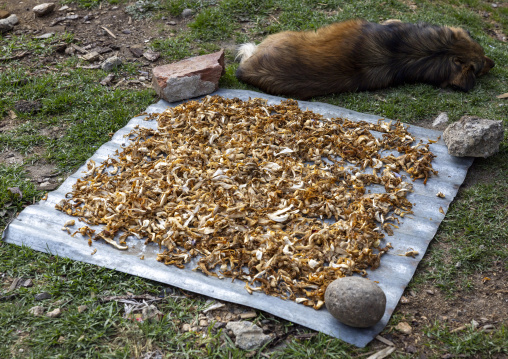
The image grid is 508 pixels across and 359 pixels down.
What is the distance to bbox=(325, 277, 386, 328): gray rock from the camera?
286 centimetres

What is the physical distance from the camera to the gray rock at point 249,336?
2943 millimetres

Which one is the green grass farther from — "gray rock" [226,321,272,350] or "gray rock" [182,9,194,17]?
"gray rock" [182,9,194,17]

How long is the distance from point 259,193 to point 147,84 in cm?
272

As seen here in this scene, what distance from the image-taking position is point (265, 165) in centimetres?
427

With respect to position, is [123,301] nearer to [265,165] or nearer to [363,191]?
[265,165]

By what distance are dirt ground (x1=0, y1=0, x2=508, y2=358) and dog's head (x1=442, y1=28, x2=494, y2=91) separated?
2.89 feet

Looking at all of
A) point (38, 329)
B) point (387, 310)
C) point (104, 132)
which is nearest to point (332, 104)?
point (104, 132)

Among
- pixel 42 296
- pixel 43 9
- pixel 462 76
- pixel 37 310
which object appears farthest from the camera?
pixel 43 9

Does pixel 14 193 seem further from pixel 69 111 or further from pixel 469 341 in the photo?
pixel 469 341

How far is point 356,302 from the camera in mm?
2850

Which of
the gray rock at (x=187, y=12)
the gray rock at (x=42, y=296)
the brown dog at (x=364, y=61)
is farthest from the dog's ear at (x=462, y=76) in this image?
the gray rock at (x=42, y=296)

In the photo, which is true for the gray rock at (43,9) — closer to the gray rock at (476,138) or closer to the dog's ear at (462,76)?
the dog's ear at (462,76)

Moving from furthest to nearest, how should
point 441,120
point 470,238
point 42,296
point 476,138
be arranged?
point 441,120
point 476,138
point 470,238
point 42,296

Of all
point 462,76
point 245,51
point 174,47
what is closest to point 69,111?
point 174,47
